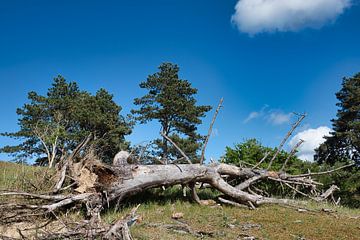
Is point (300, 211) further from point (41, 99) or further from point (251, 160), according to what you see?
point (41, 99)

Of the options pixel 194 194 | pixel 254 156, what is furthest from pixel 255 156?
pixel 194 194

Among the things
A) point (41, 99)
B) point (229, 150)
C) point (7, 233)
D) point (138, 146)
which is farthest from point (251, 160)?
point (41, 99)

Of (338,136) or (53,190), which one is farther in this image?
(338,136)

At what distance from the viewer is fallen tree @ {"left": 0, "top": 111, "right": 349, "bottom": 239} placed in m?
4.78

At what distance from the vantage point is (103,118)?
1308 inches

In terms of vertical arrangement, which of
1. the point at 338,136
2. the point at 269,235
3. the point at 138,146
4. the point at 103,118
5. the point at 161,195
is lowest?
the point at 269,235

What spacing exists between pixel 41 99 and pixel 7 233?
34013 millimetres

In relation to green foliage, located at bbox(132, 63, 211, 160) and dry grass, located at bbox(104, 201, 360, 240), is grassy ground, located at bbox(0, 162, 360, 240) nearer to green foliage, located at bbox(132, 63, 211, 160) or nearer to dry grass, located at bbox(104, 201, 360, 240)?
dry grass, located at bbox(104, 201, 360, 240)

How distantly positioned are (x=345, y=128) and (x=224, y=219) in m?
31.0

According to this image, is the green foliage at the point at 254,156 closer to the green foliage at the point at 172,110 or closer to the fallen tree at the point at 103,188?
the fallen tree at the point at 103,188

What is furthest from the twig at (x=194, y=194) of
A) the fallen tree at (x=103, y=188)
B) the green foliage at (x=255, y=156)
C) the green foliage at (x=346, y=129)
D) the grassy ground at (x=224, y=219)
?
the green foliage at (x=346, y=129)

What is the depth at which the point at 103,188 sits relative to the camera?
6777 mm

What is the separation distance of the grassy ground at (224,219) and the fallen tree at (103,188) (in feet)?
1.08

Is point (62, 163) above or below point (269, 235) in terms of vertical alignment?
above
